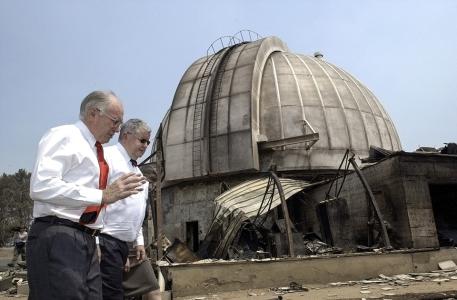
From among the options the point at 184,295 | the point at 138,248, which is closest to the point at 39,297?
the point at 138,248

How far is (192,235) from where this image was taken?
20.6 m

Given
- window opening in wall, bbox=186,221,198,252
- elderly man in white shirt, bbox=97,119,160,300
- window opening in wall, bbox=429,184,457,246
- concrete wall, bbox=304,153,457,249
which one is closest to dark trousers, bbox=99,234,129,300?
elderly man in white shirt, bbox=97,119,160,300

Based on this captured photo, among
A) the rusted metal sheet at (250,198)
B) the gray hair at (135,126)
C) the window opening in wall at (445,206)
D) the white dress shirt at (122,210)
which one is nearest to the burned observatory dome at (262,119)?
the rusted metal sheet at (250,198)

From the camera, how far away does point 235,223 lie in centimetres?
1449

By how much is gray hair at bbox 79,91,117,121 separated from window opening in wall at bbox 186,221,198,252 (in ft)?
59.4

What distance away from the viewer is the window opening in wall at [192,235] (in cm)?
2056

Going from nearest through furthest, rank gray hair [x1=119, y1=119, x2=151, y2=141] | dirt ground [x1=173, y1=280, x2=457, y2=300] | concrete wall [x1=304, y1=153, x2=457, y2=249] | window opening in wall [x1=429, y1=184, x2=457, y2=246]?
gray hair [x1=119, y1=119, x2=151, y2=141], dirt ground [x1=173, y1=280, x2=457, y2=300], concrete wall [x1=304, y1=153, x2=457, y2=249], window opening in wall [x1=429, y1=184, x2=457, y2=246]

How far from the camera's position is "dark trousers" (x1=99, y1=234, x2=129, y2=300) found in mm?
3463

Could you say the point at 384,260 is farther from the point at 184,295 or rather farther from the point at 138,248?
the point at 138,248

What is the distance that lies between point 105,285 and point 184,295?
481 cm

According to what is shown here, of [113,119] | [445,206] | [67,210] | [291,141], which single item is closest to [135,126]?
[113,119]

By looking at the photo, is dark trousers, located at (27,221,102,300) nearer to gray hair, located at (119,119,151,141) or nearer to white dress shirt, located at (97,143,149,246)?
white dress shirt, located at (97,143,149,246)

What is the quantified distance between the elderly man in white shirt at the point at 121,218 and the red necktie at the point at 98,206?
A: 0.84 metres

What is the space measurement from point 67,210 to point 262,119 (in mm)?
18817
